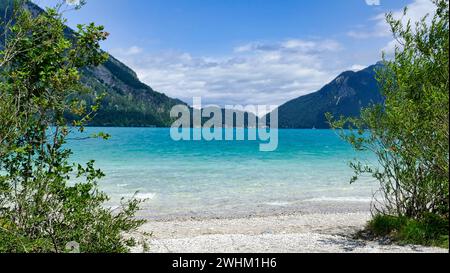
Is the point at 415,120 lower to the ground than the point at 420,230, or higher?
higher

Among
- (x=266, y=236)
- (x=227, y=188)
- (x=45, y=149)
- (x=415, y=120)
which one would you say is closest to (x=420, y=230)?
(x=415, y=120)

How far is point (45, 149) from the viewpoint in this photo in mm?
11109

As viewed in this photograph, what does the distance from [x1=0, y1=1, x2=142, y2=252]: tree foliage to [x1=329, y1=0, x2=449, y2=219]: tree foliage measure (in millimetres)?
8186

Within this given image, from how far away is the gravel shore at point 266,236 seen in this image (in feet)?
42.9

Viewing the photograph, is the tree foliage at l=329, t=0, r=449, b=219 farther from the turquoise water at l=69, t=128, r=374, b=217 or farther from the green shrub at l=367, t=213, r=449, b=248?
the turquoise water at l=69, t=128, r=374, b=217

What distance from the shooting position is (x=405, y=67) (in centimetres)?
1313

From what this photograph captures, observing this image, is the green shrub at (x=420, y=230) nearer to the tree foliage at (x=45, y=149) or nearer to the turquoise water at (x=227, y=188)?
the tree foliage at (x=45, y=149)

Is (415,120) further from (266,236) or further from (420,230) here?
(266,236)

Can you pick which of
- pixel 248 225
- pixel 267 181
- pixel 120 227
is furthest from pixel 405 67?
pixel 267 181

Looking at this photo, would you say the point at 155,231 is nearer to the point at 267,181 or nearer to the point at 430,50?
the point at 430,50

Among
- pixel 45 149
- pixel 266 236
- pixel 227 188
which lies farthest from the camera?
pixel 227 188

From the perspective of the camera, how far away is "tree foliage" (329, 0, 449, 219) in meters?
11.7

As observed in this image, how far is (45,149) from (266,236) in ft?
31.1

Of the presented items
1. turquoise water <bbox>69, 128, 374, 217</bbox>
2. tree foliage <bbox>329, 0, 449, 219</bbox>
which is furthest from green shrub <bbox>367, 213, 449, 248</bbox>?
turquoise water <bbox>69, 128, 374, 217</bbox>
